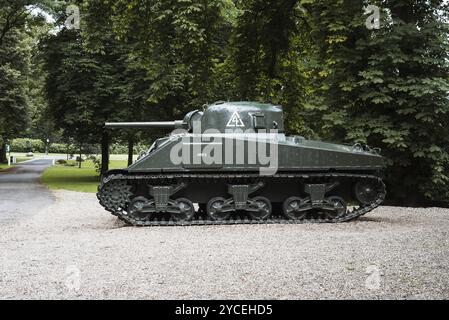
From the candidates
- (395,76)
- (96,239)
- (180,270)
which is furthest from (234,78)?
(180,270)

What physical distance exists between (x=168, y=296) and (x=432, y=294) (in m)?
2.83

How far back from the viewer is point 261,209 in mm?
12453

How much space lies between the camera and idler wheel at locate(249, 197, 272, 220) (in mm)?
12445

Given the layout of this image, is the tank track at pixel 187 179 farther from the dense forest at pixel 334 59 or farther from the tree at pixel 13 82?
the tree at pixel 13 82

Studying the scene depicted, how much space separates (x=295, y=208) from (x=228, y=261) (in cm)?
506

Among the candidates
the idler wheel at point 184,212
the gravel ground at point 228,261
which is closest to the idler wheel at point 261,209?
the gravel ground at point 228,261

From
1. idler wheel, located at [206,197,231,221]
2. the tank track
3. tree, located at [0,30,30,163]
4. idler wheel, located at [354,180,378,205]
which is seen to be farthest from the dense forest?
tree, located at [0,30,30,163]

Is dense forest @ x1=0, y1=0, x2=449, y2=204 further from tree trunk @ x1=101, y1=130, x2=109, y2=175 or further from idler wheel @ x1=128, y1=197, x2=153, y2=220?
tree trunk @ x1=101, y1=130, x2=109, y2=175

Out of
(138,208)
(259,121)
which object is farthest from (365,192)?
(138,208)

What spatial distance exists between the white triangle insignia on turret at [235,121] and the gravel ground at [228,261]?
2.84 m

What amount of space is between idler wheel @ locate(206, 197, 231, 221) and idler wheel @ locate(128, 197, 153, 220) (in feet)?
4.48
